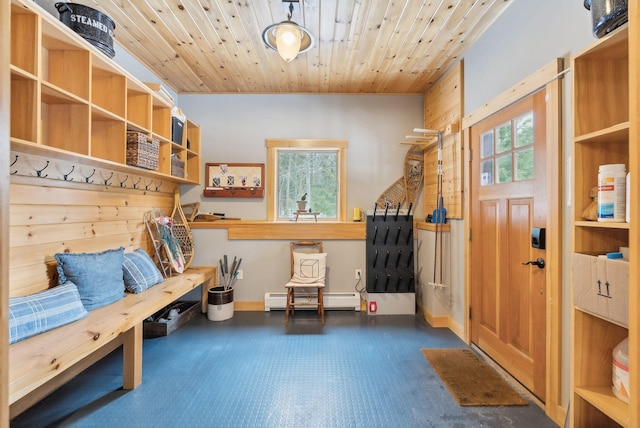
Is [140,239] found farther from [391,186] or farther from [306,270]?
[391,186]

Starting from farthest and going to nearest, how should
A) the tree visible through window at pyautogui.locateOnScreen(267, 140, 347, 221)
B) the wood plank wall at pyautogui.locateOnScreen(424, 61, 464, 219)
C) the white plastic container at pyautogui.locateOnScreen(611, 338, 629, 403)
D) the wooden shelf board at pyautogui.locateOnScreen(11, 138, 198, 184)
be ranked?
the tree visible through window at pyautogui.locateOnScreen(267, 140, 347, 221)
the wood plank wall at pyautogui.locateOnScreen(424, 61, 464, 219)
the wooden shelf board at pyautogui.locateOnScreen(11, 138, 198, 184)
the white plastic container at pyautogui.locateOnScreen(611, 338, 629, 403)

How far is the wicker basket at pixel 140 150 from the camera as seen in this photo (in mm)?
2404

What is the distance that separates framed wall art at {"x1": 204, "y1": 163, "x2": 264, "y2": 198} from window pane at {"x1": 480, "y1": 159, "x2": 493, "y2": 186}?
2505 millimetres

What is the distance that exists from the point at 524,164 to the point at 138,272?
3.14 metres

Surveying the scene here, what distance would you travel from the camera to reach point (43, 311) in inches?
66.7

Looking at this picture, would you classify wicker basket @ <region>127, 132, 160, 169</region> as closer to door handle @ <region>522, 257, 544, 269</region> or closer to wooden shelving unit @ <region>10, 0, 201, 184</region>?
wooden shelving unit @ <region>10, 0, 201, 184</region>

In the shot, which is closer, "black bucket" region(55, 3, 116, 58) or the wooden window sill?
"black bucket" region(55, 3, 116, 58)

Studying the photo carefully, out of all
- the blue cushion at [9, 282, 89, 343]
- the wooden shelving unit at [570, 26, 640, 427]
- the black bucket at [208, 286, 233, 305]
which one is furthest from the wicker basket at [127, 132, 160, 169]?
the wooden shelving unit at [570, 26, 640, 427]

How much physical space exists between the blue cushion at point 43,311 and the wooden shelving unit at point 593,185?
8.66 ft

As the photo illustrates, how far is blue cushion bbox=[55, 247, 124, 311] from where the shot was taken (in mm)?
2008

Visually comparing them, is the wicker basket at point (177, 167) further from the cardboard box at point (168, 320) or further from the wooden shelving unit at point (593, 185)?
the wooden shelving unit at point (593, 185)

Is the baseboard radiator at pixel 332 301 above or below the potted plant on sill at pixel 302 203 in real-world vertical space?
below

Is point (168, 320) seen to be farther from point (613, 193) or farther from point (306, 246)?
point (613, 193)

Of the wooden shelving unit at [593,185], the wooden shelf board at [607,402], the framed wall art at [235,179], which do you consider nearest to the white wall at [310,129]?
the framed wall art at [235,179]
